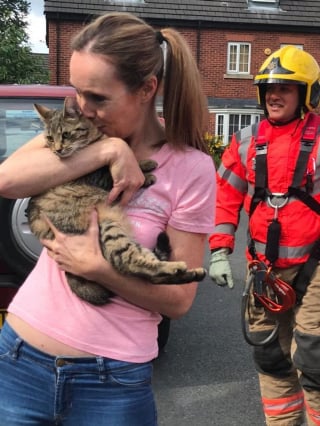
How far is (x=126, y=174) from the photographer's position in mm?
1739

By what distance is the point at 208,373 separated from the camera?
430cm

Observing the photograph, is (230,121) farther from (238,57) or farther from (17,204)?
(17,204)

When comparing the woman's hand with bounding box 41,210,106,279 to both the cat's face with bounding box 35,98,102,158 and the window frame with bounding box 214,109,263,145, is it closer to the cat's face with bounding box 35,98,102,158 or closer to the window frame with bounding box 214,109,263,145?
the cat's face with bounding box 35,98,102,158

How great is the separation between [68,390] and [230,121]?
82.5 ft

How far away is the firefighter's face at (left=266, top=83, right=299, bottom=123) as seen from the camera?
3.22 meters

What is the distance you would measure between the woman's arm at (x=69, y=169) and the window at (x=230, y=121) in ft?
79.3

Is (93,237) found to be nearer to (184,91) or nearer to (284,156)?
(184,91)

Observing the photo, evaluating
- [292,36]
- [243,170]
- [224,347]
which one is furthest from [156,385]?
[292,36]

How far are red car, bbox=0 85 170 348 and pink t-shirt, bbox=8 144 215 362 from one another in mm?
1538

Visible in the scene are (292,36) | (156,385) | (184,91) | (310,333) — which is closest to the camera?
(184,91)

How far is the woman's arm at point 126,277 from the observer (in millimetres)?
1648

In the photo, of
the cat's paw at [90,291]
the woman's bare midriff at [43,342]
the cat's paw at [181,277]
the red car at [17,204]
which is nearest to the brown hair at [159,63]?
the cat's paw at [181,277]

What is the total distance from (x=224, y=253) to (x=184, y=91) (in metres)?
1.81

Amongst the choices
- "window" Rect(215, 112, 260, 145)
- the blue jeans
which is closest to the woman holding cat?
the blue jeans
